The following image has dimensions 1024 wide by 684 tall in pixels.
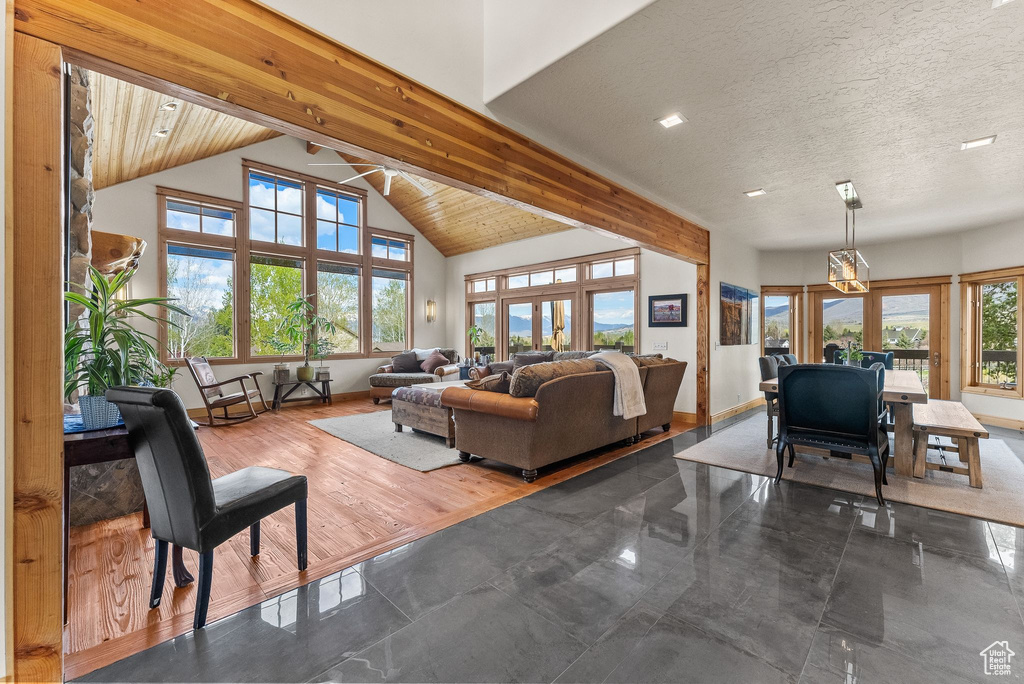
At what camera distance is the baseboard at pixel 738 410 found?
6.12 meters

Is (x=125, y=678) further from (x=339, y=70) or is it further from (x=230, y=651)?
(x=339, y=70)

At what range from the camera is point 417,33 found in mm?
2414

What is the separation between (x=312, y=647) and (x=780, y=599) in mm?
1978

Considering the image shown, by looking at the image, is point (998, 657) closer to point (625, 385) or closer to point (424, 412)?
point (625, 385)

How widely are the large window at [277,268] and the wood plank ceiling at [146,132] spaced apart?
1.80 ft

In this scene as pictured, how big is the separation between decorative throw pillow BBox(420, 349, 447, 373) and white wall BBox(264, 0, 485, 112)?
5449 mm

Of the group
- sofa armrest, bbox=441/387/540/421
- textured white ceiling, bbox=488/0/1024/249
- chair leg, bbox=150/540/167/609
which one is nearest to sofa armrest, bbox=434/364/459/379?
sofa armrest, bbox=441/387/540/421

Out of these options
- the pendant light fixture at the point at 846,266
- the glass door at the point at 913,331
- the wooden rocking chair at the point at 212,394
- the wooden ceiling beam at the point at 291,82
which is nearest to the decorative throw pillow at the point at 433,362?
the wooden rocking chair at the point at 212,394

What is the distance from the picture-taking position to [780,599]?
1934 millimetres

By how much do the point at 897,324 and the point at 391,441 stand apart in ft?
26.4

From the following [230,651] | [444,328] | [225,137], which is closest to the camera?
[230,651]

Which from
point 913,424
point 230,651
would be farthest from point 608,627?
point 913,424

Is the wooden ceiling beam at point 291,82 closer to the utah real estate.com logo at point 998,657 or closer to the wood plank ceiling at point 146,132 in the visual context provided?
the wood plank ceiling at point 146,132

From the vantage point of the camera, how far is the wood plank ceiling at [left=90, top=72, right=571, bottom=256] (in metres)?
4.31
